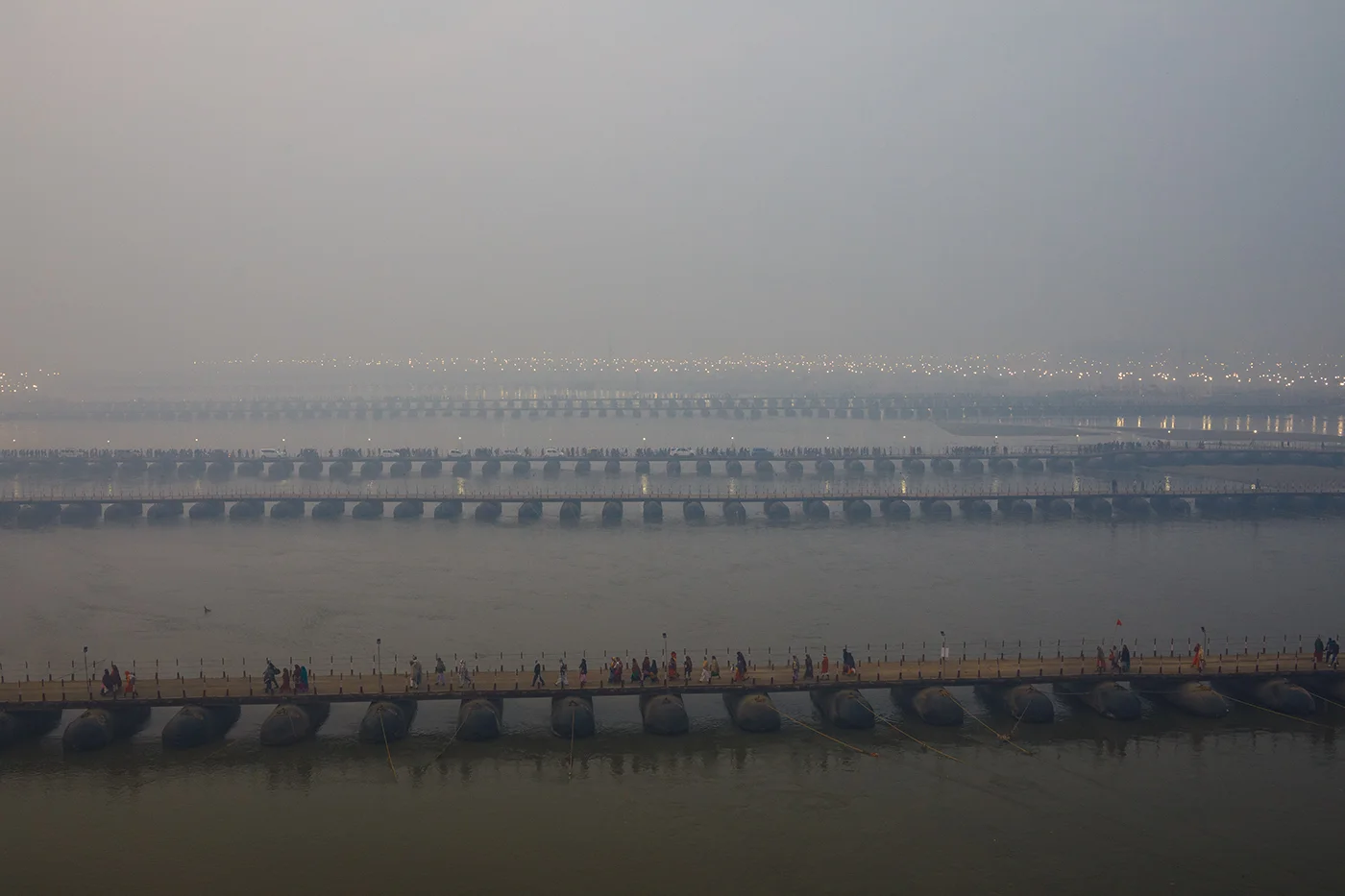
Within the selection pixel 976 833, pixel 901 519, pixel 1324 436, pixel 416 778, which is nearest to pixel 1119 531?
pixel 901 519

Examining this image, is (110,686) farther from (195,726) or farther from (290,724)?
(290,724)

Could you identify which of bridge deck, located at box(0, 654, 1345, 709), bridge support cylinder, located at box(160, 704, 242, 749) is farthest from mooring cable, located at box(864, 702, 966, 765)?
bridge support cylinder, located at box(160, 704, 242, 749)

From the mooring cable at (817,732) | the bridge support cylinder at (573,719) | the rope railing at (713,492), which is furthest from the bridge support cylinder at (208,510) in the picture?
the mooring cable at (817,732)

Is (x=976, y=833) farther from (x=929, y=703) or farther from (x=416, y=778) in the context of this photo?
(x=416, y=778)

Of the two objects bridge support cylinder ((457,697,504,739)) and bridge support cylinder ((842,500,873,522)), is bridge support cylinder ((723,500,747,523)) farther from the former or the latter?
bridge support cylinder ((457,697,504,739))

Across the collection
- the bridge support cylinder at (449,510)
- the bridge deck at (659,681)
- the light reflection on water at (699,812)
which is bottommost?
the light reflection on water at (699,812)

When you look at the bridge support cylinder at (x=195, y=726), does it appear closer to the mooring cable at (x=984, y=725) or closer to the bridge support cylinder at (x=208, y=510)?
the mooring cable at (x=984, y=725)
